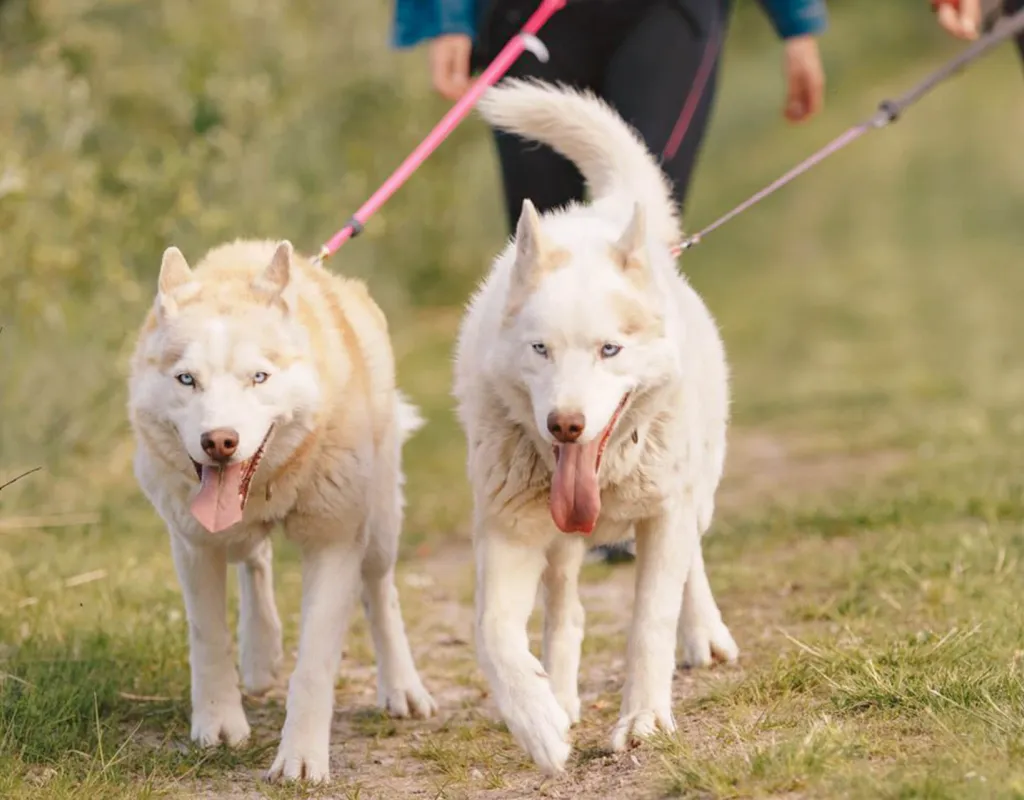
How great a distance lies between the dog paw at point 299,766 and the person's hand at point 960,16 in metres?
3.03

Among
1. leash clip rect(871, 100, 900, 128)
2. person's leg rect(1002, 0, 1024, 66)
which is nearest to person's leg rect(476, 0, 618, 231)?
leash clip rect(871, 100, 900, 128)

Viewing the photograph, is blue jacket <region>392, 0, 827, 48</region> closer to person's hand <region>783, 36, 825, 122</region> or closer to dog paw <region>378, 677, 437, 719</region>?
person's hand <region>783, 36, 825, 122</region>

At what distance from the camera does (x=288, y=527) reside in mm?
3969

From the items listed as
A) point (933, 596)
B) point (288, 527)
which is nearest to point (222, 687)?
point (288, 527)

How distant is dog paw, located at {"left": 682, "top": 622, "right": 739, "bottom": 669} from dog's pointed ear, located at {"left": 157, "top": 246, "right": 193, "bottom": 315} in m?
1.75

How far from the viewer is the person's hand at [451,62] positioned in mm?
5141

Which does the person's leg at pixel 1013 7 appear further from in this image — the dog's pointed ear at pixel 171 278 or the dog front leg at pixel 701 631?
the dog's pointed ear at pixel 171 278

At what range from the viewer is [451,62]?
5.15 meters

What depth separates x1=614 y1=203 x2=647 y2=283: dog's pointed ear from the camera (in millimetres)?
3596

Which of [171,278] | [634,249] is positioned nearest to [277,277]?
[171,278]

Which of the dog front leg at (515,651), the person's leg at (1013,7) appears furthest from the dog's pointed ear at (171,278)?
the person's leg at (1013,7)

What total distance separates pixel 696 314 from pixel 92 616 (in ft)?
7.39

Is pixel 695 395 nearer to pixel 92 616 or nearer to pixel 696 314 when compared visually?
pixel 696 314

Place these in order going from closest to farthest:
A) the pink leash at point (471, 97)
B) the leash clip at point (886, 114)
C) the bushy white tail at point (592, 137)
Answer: the bushy white tail at point (592, 137)
the pink leash at point (471, 97)
the leash clip at point (886, 114)
